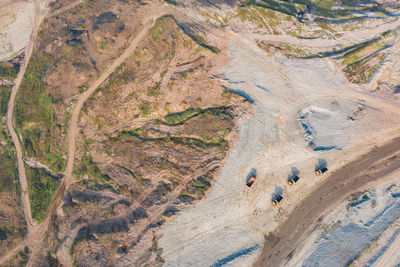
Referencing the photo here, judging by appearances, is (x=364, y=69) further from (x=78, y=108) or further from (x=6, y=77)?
(x=6, y=77)

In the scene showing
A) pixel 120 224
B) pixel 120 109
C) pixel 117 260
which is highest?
pixel 120 109

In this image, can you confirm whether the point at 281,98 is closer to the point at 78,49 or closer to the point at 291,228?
the point at 291,228

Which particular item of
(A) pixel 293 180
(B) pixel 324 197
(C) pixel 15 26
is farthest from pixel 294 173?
(C) pixel 15 26

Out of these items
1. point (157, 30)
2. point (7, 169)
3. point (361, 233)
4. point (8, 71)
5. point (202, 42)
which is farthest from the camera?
point (8, 71)

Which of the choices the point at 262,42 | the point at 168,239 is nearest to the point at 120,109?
the point at 168,239

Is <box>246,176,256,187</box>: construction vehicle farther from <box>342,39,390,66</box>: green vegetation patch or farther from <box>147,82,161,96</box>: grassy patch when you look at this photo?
<box>342,39,390,66</box>: green vegetation patch

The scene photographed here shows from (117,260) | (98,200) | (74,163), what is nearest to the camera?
(117,260)

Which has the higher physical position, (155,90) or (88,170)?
(155,90)
